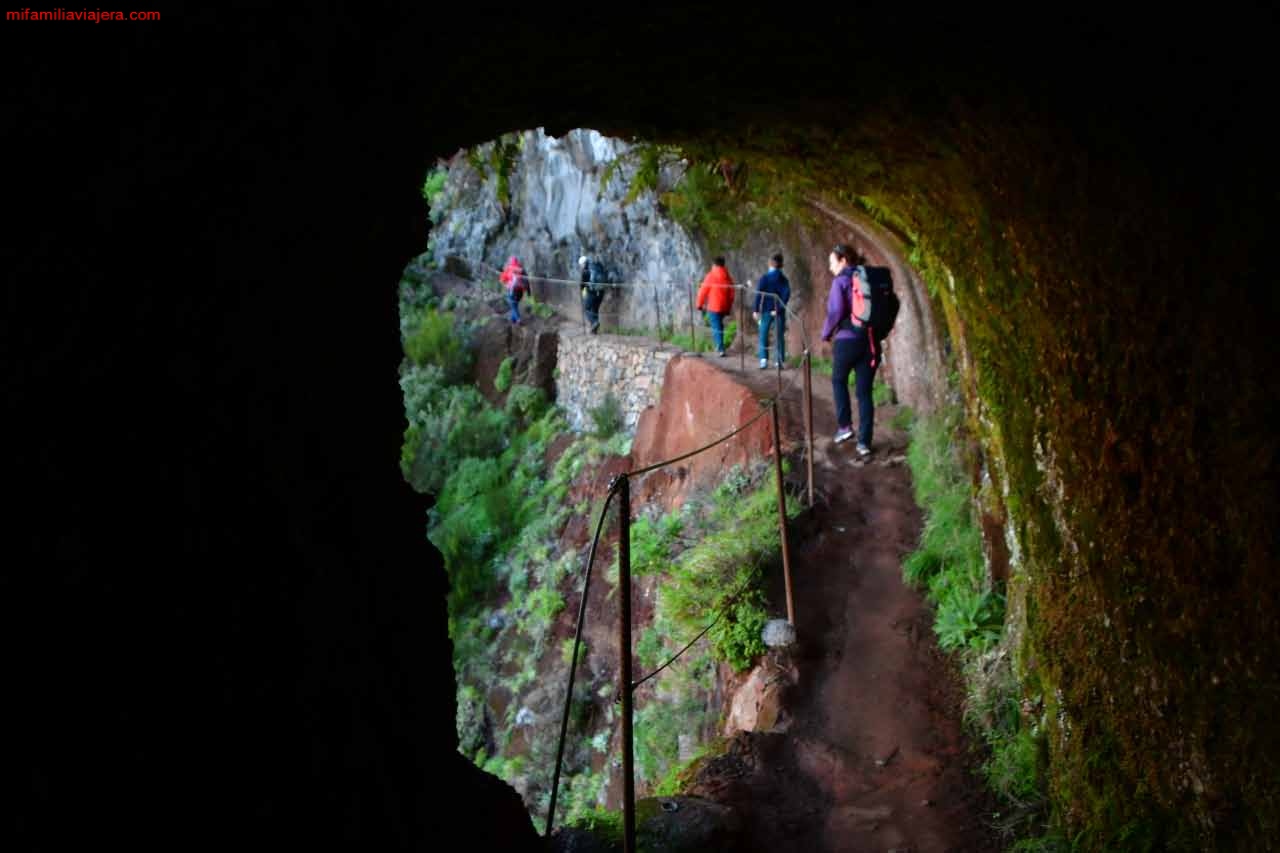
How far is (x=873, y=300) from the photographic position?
25.9ft

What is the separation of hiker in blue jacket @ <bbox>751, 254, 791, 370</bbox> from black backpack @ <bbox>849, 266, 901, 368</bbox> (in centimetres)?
352

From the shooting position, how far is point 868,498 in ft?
27.0

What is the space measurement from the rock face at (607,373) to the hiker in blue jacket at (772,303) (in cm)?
195

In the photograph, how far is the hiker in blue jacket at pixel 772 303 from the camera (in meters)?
11.9

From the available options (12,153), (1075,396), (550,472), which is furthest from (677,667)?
(550,472)

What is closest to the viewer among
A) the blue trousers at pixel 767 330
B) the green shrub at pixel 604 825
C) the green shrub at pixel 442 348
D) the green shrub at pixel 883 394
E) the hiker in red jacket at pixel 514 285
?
the green shrub at pixel 604 825

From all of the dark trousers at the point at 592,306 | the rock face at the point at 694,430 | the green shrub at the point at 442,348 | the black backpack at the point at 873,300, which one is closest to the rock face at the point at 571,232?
the dark trousers at the point at 592,306

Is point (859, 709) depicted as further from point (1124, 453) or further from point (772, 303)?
point (772, 303)

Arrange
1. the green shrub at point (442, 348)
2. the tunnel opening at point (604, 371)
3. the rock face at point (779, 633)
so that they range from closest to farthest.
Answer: the rock face at point (779, 633), the tunnel opening at point (604, 371), the green shrub at point (442, 348)

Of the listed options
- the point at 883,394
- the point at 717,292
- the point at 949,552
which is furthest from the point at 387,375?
the point at 717,292

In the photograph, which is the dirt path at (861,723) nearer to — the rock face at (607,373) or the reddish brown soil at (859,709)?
Result: the reddish brown soil at (859,709)

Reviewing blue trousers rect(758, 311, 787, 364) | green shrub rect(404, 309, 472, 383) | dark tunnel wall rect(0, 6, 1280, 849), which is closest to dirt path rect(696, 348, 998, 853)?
dark tunnel wall rect(0, 6, 1280, 849)

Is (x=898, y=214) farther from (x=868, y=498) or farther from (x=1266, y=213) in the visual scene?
(x=1266, y=213)

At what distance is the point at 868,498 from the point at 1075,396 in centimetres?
441
